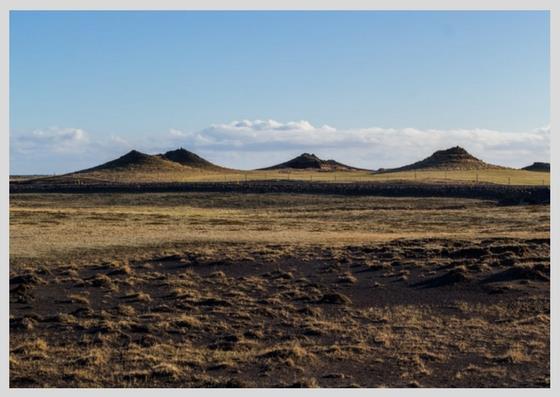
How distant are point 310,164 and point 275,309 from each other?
497 feet

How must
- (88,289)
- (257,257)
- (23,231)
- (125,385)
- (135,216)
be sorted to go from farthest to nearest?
1. (135,216)
2. (23,231)
3. (257,257)
4. (88,289)
5. (125,385)

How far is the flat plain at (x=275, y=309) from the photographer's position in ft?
54.6

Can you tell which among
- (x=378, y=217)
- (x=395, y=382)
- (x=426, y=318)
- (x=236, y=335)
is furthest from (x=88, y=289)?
(x=378, y=217)

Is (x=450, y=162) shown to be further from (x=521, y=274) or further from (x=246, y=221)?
(x=521, y=274)

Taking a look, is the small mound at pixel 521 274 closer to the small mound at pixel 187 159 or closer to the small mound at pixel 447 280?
the small mound at pixel 447 280

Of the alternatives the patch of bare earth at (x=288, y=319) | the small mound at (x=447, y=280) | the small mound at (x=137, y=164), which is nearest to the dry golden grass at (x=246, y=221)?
the patch of bare earth at (x=288, y=319)

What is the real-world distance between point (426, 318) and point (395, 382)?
6.51 metres

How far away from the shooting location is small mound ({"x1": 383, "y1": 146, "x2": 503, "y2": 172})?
151 meters

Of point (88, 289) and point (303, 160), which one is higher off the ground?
point (303, 160)

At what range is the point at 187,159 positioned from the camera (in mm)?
179875

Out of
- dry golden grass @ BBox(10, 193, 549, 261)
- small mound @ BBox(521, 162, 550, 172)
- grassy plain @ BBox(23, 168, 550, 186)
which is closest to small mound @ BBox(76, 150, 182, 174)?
grassy plain @ BBox(23, 168, 550, 186)

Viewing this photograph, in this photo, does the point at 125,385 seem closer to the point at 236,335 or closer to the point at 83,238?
the point at 236,335

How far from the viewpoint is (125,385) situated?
15.6 meters

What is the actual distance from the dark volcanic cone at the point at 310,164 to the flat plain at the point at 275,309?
12804 centimetres
